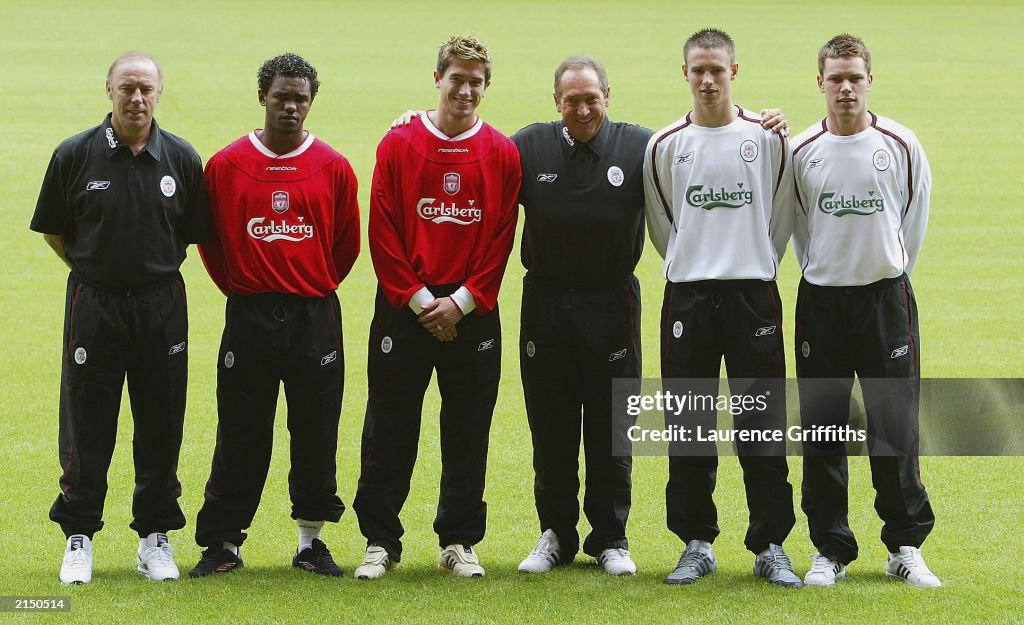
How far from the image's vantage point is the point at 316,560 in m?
5.51

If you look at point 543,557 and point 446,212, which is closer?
point 446,212

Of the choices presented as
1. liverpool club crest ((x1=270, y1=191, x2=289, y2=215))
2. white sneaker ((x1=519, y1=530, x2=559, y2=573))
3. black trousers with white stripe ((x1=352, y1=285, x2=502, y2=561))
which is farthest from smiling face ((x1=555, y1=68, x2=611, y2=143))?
white sneaker ((x1=519, y1=530, x2=559, y2=573))

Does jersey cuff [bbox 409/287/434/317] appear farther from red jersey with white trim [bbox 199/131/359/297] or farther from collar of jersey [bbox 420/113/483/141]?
collar of jersey [bbox 420/113/483/141]

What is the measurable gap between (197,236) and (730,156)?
224cm

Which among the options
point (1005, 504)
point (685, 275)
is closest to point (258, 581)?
point (685, 275)

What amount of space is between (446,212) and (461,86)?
52 centimetres

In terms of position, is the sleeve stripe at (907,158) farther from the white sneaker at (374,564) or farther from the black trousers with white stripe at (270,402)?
the white sneaker at (374,564)

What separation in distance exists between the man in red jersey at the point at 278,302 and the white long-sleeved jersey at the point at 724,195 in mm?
1364

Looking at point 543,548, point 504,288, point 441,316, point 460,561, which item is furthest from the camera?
point 504,288

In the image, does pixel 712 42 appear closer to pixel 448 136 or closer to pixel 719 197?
pixel 719 197

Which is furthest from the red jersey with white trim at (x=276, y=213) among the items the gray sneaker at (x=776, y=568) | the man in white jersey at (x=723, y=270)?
the gray sneaker at (x=776, y=568)

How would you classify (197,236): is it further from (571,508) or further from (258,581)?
(571,508)

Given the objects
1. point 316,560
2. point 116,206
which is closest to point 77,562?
point 316,560

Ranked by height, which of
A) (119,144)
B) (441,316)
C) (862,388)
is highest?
(119,144)
